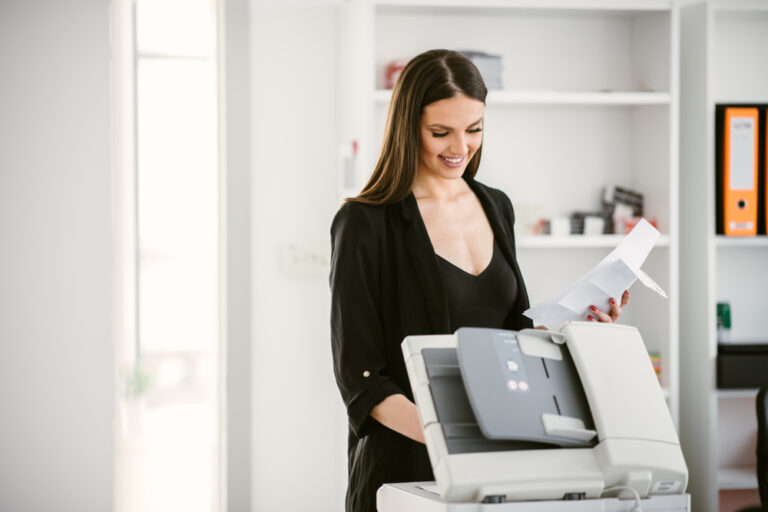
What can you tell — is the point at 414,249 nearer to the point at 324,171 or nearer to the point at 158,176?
the point at 324,171

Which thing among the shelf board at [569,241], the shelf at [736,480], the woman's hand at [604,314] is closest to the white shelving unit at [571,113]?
the shelf board at [569,241]

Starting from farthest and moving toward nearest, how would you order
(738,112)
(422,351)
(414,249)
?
(738,112), (414,249), (422,351)

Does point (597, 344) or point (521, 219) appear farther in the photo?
point (521, 219)

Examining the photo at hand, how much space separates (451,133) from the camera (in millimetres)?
1473

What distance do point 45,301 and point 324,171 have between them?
114 centimetres

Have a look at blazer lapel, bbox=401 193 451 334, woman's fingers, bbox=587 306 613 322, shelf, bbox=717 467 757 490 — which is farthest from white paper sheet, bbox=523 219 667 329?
shelf, bbox=717 467 757 490

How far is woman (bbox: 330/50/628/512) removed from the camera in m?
1.40

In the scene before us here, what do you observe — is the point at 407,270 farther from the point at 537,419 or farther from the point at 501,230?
the point at 537,419

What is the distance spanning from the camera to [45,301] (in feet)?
9.34

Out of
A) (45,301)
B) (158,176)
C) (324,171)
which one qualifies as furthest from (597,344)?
(158,176)

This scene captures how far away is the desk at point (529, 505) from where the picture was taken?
3.07 ft

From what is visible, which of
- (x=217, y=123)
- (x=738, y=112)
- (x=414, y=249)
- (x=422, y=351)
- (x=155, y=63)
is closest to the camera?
(x=422, y=351)

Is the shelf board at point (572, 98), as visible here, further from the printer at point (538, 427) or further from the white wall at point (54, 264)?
the printer at point (538, 427)

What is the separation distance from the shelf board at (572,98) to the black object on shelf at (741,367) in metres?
0.94
